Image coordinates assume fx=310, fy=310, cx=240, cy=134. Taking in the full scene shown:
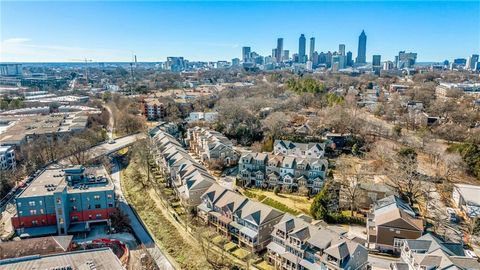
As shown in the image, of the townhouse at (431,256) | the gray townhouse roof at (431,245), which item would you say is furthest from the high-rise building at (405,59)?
the townhouse at (431,256)

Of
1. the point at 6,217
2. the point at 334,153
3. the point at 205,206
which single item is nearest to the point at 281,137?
the point at 334,153

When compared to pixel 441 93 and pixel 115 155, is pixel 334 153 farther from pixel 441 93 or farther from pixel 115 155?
pixel 441 93

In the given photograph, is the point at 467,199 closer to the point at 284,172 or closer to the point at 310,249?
the point at 284,172

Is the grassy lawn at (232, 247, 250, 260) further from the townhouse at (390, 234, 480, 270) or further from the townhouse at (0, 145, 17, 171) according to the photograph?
the townhouse at (0, 145, 17, 171)

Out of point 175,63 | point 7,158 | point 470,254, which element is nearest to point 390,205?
point 470,254

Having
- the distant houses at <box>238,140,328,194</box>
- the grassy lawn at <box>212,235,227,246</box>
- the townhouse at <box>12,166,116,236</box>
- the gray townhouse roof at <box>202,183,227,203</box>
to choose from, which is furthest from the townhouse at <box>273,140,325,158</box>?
the townhouse at <box>12,166,116,236</box>
